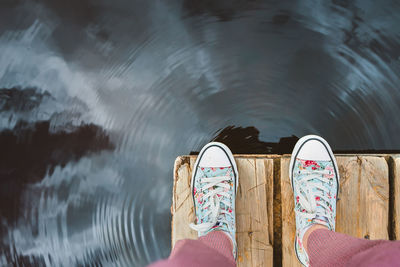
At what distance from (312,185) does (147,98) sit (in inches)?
37.3

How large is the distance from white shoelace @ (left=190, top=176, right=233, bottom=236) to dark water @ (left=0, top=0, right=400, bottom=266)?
10.5 inches

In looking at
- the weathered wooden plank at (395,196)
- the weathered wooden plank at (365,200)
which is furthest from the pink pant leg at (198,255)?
the weathered wooden plank at (395,196)

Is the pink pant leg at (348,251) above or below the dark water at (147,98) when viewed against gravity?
below

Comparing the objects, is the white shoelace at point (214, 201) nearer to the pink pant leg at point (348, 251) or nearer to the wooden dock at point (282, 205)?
the wooden dock at point (282, 205)

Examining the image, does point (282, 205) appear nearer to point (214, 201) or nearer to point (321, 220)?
point (321, 220)

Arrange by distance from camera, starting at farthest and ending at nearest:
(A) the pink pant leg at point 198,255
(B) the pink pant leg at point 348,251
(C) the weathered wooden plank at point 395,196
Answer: (C) the weathered wooden plank at point 395,196
(A) the pink pant leg at point 198,255
(B) the pink pant leg at point 348,251

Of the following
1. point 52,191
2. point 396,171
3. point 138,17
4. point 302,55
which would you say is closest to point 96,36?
point 138,17

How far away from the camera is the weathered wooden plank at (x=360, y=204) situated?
1057mm

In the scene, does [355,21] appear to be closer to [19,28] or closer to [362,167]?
[362,167]

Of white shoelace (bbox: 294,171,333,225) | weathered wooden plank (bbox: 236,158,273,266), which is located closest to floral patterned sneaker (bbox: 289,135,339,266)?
white shoelace (bbox: 294,171,333,225)

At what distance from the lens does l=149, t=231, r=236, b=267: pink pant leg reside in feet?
2.53

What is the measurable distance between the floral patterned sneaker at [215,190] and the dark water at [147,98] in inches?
7.4

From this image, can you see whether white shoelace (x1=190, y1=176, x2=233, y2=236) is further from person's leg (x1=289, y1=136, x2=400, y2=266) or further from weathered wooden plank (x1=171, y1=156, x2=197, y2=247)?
person's leg (x1=289, y1=136, x2=400, y2=266)

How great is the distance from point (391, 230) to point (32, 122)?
75.5 inches
